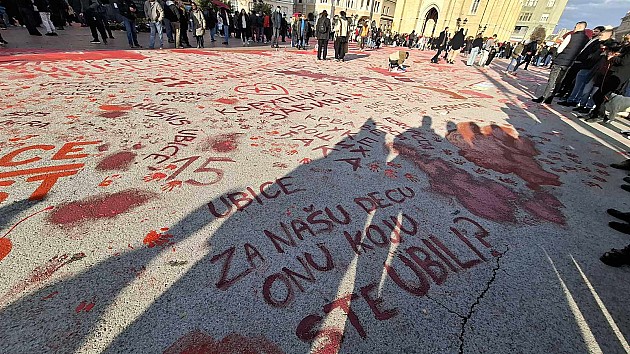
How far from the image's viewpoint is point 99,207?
2295 mm

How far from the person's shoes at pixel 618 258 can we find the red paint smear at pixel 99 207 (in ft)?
12.7

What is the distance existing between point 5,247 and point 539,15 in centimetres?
10199

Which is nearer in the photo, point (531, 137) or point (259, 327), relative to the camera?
point (259, 327)

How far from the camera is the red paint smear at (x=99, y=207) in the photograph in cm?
214

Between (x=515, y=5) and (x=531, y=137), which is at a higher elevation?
(x=515, y=5)

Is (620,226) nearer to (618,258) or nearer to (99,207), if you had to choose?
(618,258)

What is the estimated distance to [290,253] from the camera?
2.01 meters

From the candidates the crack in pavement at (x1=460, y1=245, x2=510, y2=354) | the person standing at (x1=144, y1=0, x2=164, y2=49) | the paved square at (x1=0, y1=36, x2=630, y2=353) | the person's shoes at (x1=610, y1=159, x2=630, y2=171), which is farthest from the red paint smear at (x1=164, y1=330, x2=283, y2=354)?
the person standing at (x1=144, y1=0, x2=164, y2=49)

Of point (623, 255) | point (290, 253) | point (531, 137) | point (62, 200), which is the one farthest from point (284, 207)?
point (531, 137)

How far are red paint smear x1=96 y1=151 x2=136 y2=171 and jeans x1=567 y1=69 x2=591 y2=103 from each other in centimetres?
1011

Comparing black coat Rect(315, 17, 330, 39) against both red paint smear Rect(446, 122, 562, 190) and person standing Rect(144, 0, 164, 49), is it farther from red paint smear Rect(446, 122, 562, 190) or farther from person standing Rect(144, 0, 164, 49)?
red paint smear Rect(446, 122, 562, 190)

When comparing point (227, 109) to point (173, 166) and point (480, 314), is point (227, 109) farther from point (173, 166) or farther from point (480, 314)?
point (480, 314)

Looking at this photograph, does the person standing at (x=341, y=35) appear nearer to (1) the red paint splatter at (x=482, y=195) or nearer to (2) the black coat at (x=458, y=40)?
(2) the black coat at (x=458, y=40)

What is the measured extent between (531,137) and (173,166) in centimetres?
589
